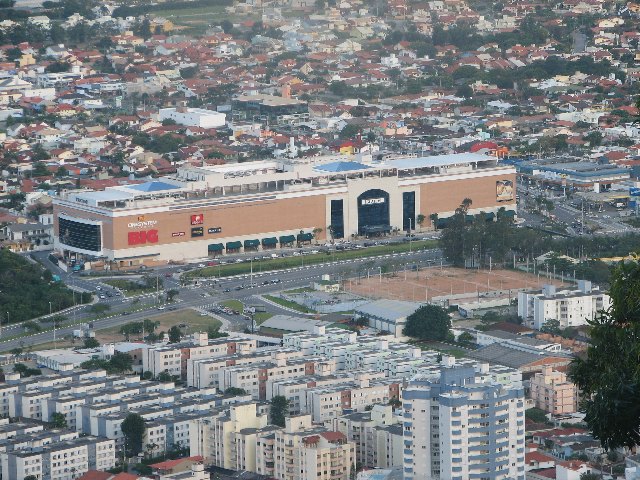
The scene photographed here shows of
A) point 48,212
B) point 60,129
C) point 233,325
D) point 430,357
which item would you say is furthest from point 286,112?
point 430,357

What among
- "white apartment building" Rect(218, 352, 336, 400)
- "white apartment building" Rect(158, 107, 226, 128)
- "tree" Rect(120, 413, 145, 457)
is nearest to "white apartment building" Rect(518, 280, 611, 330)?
"white apartment building" Rect(218, 352, 336, 400)

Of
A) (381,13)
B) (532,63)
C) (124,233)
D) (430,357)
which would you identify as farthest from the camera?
(381,13)

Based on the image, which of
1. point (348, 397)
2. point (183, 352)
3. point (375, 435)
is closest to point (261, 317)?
point (183, 352)

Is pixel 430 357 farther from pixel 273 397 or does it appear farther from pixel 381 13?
pixel 381 13

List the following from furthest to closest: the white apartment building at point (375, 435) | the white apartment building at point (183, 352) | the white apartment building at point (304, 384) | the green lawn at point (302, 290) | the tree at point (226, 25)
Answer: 1. the tree at point (226, 25)
2. the green lawn at point (302, 290)
3. the white apartment building at point (183, 352)
4. the white apartment building at point (304, 384)
5. the white apartment building at point (375, 435)

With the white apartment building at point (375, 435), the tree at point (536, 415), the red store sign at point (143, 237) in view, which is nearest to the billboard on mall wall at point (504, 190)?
the red store sign at point (143, 237)

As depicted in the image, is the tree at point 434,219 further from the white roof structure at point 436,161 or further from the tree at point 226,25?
the tree at point 226,25
